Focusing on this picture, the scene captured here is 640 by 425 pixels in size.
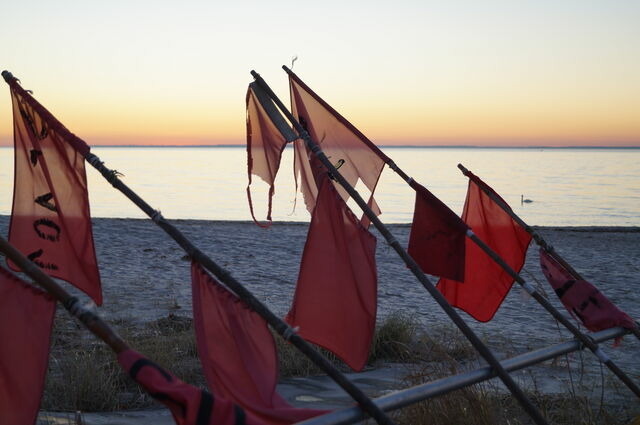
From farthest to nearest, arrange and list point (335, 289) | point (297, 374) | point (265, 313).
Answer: point (297, 374)
point (335, 289)
point (265, 313)

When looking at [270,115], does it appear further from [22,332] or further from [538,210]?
[538,210]

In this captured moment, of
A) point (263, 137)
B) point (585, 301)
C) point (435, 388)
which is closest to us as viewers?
point (435, 388)

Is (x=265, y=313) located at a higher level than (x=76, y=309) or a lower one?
lower

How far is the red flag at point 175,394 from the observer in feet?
9.04

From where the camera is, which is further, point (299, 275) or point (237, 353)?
point (299, 275)

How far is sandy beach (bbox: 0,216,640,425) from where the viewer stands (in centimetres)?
698

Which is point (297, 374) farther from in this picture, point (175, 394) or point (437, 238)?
point (175, 394)

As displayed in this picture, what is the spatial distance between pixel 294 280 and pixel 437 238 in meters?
7.99

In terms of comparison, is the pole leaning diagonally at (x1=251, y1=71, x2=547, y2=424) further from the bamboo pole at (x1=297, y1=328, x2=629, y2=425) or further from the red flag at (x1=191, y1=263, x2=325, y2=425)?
the red flag at (x1=191, y1=263, x2=325, y2=425)

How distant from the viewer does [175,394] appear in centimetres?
277

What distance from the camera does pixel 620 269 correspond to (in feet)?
49.2

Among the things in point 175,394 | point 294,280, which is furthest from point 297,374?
point 294,280

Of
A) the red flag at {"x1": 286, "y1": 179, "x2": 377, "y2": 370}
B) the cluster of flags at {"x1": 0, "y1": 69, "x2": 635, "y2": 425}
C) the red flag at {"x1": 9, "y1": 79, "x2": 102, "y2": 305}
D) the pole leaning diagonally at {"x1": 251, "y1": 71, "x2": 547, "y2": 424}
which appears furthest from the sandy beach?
the red flag at {"x1": 9, "y1": 79, "x2": 102, "y2": 305}

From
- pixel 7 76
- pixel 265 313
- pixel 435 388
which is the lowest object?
pixel 435 388
